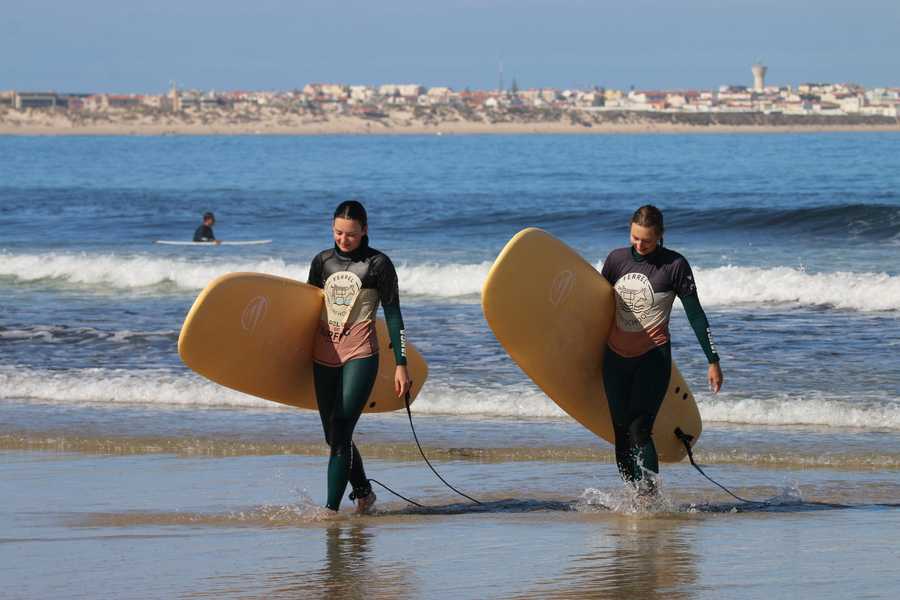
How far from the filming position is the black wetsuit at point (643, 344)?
5918 mm

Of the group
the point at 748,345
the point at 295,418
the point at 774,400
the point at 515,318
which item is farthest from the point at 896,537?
the point at 748,345

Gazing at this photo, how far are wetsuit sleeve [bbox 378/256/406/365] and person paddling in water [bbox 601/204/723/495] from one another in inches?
A: 37.1

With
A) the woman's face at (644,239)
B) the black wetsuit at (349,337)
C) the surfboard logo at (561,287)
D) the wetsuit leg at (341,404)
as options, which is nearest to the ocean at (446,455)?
the wetsuit leg at (341,404)

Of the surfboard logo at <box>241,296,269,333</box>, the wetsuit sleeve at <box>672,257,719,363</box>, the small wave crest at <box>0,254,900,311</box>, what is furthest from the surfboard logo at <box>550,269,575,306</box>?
the small wave crest at <box>0,254,900,311</box>

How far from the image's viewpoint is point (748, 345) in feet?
37.9

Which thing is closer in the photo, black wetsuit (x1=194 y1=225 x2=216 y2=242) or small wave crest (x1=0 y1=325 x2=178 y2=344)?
small wave crest (x1=0 y1=325 x2=178 y2=344)

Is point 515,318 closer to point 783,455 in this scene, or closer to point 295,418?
point 783,455

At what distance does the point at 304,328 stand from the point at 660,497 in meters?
1.72

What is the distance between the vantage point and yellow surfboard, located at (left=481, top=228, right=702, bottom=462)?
615cm

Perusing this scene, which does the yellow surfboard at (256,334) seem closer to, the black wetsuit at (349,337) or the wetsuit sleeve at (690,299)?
the black wetsuit at (349,337)

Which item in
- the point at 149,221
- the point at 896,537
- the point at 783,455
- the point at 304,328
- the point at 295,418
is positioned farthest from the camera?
the point at 149,221

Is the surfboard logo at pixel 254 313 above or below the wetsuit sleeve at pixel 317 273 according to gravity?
below

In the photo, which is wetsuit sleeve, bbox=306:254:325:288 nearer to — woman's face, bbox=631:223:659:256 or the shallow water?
the shallow water

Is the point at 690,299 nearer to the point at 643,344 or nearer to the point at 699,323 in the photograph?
the point at 699,323
